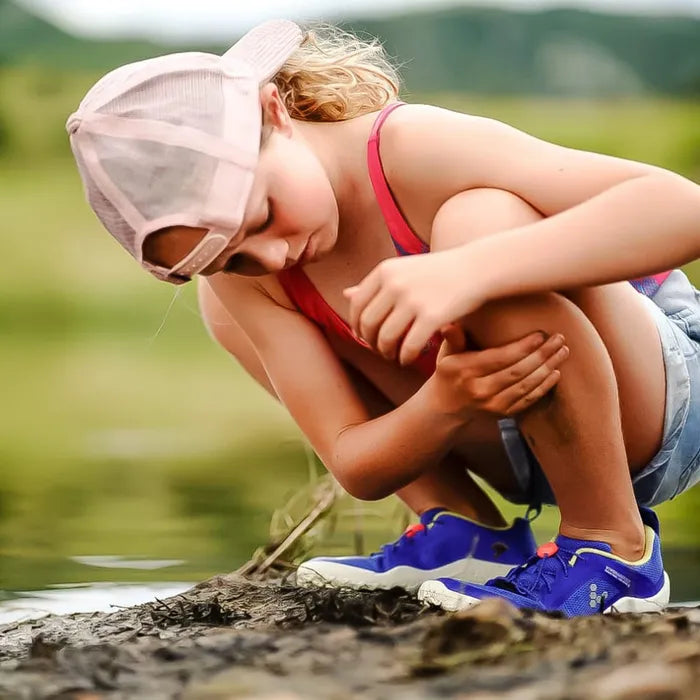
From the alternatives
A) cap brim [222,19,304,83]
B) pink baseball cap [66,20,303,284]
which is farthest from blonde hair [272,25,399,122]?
pink baseball cap [66,20,303,284]

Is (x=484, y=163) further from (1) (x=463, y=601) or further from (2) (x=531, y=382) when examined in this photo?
(1) (x=463, y=601)

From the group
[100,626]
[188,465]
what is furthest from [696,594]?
[188,465]

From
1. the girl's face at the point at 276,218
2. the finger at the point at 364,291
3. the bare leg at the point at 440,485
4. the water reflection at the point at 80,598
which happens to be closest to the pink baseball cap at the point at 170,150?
the girl's face at the point at 276,218

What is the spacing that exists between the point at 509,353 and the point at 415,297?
0.35 ft

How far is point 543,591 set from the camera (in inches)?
44.7

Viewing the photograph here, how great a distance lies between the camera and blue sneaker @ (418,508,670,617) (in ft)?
3.67

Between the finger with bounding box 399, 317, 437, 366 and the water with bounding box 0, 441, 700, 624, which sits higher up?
the finger with bounding box 399, 317, 437, 366

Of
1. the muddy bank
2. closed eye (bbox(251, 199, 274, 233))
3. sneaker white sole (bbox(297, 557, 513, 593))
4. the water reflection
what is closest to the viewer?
the muddy bank

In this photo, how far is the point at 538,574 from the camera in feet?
3.77

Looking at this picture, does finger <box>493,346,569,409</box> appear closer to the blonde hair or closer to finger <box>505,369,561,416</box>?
finger <box>505,369,561,416</box>

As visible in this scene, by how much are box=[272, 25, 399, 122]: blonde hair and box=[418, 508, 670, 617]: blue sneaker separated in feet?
1.65

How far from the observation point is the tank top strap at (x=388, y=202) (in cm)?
119

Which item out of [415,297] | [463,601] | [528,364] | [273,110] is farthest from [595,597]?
[273,110]

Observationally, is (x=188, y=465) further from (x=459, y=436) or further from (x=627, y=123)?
(x=627, y=123)
